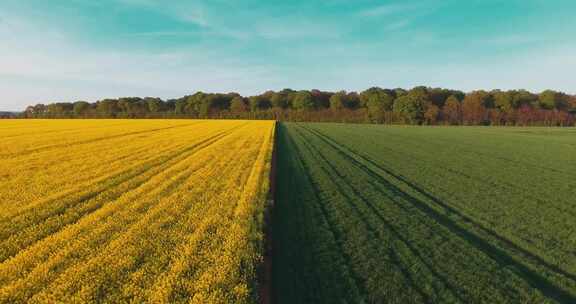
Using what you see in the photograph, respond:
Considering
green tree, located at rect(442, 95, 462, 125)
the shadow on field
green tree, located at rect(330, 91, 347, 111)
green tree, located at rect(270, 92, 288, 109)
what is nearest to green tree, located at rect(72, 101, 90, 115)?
green tree, located at rect(270, 92, 288, 109)

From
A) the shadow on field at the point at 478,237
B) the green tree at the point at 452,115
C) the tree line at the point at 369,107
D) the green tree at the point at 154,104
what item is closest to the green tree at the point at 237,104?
the tree line at the point at 369,107

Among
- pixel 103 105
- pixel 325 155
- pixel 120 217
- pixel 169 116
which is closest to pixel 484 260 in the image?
pixel 120 217

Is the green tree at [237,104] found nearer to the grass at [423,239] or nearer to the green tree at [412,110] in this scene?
the green tree at [412,110]

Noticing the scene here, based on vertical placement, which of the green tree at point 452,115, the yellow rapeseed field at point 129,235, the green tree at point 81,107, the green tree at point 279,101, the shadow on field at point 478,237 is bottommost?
the shadow on field at point 478,237

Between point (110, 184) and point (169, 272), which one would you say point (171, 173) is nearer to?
point (110, 184)

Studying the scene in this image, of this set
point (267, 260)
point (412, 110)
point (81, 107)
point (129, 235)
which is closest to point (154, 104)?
point (81, 107)

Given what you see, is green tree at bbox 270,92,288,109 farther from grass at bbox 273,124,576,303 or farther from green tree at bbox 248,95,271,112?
grass at bbox 273,124,576,303
